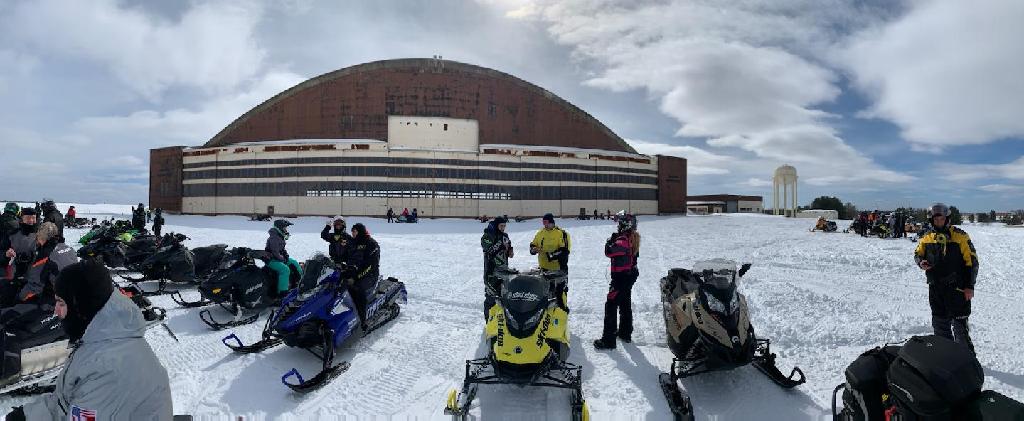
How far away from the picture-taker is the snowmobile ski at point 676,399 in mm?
3999

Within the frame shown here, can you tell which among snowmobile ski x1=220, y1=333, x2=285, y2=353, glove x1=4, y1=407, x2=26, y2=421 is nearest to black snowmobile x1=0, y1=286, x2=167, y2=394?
snowmobile ski x1=220, y1=333, x2=285, y2=353

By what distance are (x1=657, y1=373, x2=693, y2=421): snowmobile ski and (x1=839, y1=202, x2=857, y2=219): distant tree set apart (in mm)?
65453

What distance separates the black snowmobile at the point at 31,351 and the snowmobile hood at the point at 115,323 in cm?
301

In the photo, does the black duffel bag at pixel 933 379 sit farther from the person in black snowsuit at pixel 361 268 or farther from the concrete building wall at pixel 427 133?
the concrete building wall at pixel 427 133

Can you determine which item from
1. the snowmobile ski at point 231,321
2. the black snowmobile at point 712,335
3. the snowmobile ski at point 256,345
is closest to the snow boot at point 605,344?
the black snowmobile at point 712,335

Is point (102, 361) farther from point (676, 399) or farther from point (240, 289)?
point (240, 289)

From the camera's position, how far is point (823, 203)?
7156 centimetres

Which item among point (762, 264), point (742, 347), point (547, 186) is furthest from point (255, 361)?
point (547, 186)

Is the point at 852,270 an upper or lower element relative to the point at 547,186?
lower

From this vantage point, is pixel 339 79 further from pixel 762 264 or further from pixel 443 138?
pixel 762 264

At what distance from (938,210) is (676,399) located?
13.1ft

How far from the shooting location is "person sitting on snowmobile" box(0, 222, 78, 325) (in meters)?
5.29

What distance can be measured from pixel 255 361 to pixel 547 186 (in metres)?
43.9

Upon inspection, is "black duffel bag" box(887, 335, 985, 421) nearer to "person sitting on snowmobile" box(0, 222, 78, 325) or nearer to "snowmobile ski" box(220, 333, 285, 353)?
"snowmobile ski" box(220, 333, 285, 353)
